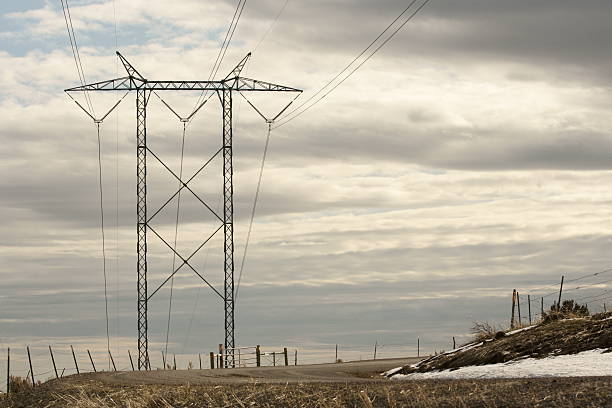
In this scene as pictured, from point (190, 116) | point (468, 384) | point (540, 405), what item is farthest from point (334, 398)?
point (190, 116)

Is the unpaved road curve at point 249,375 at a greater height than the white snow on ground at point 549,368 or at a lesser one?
greater

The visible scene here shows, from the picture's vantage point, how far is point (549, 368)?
83.3 ft

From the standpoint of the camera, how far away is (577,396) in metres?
17.8

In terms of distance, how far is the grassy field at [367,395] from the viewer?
59.2ft

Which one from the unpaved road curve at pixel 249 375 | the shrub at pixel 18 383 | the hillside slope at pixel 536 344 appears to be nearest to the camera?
the hillside slope at pixel 536 344

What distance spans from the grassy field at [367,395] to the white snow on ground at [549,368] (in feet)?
11.5

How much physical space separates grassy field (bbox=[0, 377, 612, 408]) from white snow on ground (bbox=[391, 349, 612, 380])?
3510mm

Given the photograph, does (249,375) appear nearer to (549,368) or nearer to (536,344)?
(536,344)

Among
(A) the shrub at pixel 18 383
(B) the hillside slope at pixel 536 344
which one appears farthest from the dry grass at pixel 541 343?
→ (A) the shrub at pixel 18 383

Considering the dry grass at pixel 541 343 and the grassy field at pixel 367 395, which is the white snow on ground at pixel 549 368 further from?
the grassy field at pixel 367 395

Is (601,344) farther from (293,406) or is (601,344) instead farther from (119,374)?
(119,374)

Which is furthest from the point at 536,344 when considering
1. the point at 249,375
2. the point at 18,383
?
the point at 18,383

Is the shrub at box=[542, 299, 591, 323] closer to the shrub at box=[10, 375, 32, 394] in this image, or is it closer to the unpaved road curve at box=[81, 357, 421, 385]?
the unpaved road curve at box=[81, 357, 421, 385]

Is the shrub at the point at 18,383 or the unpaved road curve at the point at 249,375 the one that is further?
the shrub at the point at 18,383
